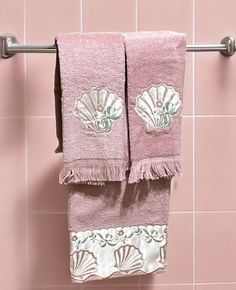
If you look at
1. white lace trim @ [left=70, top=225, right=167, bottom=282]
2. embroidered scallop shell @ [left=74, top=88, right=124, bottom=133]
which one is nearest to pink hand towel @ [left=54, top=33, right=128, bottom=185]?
embroidered scallop shell @ [left=74, top=88, right=124, bottom=133]

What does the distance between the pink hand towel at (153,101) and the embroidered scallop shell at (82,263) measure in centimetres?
19

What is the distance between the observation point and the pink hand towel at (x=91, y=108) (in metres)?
1.09

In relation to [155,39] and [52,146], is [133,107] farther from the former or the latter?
[52,146]

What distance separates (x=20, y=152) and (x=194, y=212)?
451 millimetres

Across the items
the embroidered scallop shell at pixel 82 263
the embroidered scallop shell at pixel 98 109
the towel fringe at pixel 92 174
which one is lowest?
the embroidered scallop shell at pixel 82 263

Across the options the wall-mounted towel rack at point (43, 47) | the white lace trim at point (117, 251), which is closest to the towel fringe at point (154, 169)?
the white lace trim at point (117, 251)

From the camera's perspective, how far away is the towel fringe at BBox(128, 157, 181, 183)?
1.10m

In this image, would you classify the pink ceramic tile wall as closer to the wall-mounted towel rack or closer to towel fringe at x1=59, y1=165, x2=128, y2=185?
the wall-mounted towel rack

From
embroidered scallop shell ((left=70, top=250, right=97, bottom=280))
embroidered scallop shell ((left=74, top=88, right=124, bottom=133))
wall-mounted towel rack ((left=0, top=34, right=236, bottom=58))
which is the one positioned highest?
wall-mounted towel rack ((left=0, top=34, right=236, bottom=58))

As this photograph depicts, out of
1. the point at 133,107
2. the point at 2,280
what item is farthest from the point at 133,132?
the point at 2,280

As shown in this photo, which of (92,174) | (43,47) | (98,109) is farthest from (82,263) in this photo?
(43,47)

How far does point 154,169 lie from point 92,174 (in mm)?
129

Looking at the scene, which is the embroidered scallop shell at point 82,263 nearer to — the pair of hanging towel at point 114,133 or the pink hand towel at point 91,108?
the pair of hanging towel at point 114,133

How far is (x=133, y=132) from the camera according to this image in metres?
1.11
